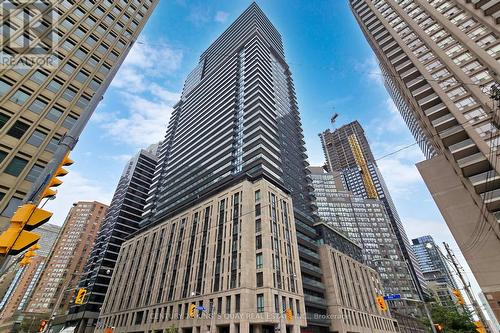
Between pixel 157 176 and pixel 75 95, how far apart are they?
7187 cm

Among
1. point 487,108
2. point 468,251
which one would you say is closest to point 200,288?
point 468,251

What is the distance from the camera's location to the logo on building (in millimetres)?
22141

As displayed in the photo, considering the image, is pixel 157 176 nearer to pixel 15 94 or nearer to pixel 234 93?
pixel 234 93

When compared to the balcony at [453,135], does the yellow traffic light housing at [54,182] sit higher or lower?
lower

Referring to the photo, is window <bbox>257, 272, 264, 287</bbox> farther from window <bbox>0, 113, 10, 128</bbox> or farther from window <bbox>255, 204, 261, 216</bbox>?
window <bbox>0, 113, 10, 128</bbox>

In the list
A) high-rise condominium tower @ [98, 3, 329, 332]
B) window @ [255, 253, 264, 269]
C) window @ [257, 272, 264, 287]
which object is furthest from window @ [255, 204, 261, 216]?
window @ [257, 272, 264, 287]

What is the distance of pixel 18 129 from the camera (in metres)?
21.4

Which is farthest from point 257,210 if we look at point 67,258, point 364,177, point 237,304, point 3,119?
point 364,177

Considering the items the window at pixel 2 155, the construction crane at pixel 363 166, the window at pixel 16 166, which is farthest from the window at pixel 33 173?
the construction crane at pixel 363 166

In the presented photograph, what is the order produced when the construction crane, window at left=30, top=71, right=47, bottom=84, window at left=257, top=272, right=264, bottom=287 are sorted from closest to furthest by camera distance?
1. window at left=30, top=71, right=47, bottom=84
2. window at left=257, top=272, right=264, bottom=287
3. the construction crane

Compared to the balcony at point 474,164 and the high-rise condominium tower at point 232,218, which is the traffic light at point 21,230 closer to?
the high-rise condominium tower at point 232,218

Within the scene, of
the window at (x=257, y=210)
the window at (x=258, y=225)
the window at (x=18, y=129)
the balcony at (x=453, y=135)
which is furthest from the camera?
the window at (x=257, y=210)

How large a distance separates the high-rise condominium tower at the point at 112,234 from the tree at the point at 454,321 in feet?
224

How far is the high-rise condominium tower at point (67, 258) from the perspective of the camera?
98438 millimetres
